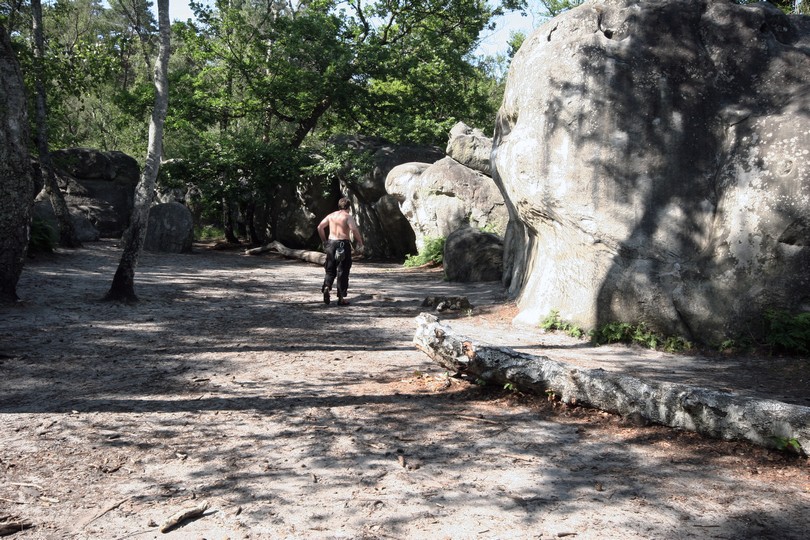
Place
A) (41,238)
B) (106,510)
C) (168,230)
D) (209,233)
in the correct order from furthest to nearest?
(209,233) < (168,230) < (41,238) < (106,510)

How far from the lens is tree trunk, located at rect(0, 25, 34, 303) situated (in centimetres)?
954

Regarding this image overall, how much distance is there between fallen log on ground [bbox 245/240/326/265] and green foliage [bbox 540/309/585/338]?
11.0 m

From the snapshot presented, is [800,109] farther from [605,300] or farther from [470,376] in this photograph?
[470,376]

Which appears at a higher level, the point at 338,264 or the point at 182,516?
the point at 338,264

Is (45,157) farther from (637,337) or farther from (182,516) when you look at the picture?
(182,516)

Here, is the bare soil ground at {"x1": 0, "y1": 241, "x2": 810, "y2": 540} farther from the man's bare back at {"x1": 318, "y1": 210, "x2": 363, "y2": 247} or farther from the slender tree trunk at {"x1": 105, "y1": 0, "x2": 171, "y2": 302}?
the man's bare back at {"x1": 318, "y1": 210, "x2": 363, "y2": 247}

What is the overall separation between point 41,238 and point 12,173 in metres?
6.52

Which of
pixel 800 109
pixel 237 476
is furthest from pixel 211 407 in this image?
pixel 800 109

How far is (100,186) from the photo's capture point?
23.7 meters

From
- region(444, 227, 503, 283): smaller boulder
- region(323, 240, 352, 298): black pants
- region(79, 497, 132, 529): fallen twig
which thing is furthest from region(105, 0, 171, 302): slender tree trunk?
region(79, 497, 132, 529): fallen twig

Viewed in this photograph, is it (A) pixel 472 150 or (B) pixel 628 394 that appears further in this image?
(A) pixel 472 150

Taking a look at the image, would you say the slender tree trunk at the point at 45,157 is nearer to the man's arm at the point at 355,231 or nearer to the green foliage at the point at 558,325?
the man's arm at the point at 355,231

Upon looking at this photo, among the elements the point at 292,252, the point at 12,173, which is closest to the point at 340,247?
the point at 12,173

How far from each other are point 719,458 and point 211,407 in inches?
155
